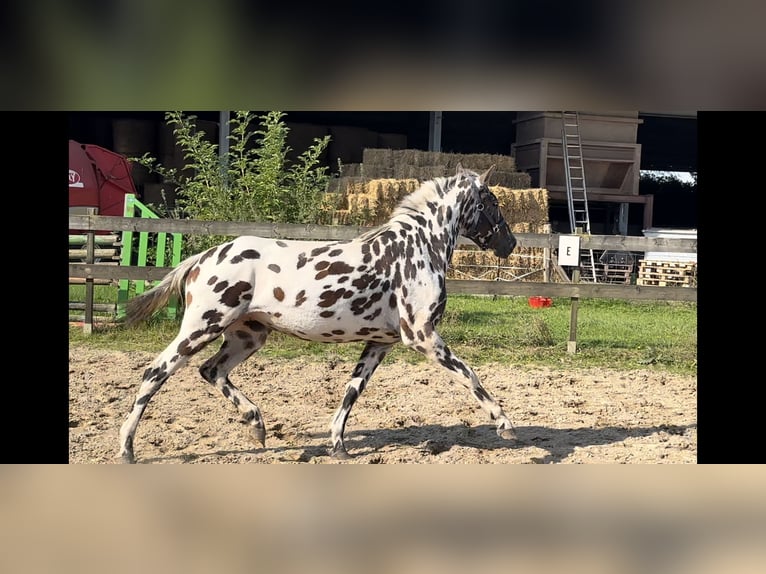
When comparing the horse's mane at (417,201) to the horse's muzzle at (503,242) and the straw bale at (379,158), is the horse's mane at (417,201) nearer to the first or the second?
the horse's muzzle at (503,242)

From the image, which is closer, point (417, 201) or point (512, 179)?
point (417, 201)

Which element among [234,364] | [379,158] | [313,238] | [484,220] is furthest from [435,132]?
[234,364]

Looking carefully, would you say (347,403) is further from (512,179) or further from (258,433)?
(512,179)

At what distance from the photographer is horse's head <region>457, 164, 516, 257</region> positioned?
494cm

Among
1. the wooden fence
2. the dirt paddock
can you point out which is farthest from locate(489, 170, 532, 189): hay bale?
the dirt paddock

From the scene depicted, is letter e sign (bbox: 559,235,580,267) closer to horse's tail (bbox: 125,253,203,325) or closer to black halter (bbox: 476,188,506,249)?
black halter (bbox: 476,188,506,249)

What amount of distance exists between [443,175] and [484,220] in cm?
909

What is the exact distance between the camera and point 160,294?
4.48 m

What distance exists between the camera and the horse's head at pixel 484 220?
4.94 m
